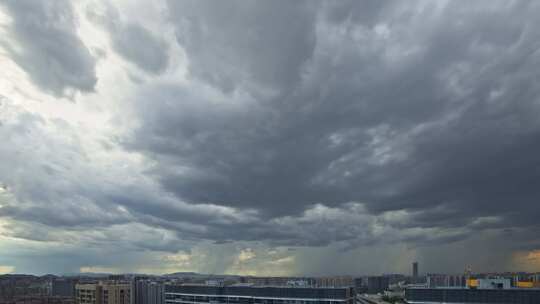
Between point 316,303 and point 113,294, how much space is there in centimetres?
10403

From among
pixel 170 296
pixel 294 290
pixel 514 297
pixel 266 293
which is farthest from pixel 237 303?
pixel 514 297

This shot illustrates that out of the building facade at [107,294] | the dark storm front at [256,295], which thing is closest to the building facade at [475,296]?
the dark storm front at [256,295]

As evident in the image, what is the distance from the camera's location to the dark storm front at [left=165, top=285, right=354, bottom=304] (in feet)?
387

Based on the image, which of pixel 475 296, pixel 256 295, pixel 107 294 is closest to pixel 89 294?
pixel 107 294

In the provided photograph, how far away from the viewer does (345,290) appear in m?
117

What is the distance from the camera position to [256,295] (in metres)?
133

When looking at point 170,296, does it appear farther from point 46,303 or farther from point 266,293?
point 46,303

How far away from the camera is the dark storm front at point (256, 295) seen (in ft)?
387

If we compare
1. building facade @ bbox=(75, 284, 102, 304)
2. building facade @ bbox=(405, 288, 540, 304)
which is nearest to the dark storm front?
building facade @ bbox=(405, 288, 540, 304)

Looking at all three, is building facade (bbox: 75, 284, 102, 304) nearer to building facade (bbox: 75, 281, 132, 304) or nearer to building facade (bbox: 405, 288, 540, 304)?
building facade (bbox: 75, 281, 132, 304)

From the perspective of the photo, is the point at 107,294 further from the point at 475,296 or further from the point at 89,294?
the point at 475,296

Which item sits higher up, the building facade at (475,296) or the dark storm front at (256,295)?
the building facade at (475,296)

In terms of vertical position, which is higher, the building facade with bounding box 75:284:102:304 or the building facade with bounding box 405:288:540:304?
the building facade with bounding box 405:288:540:304

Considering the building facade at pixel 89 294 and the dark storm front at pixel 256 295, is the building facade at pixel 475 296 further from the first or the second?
the building facade at pixel 89 294
